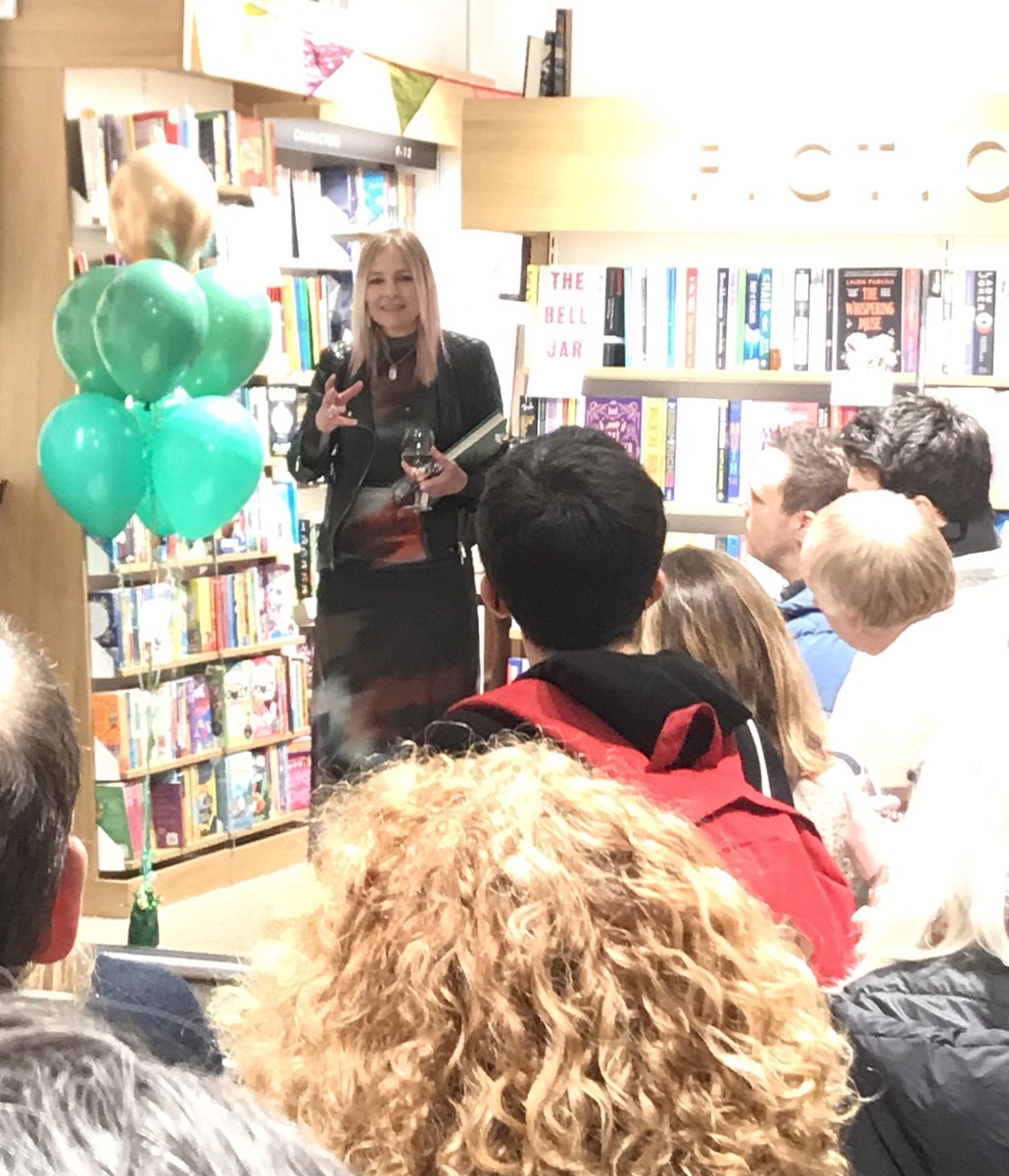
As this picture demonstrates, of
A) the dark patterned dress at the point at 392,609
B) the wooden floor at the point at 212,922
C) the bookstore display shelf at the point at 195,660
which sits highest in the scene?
the dark patterned dress at the point at 392,609

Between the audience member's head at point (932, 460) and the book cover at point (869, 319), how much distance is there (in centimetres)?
68

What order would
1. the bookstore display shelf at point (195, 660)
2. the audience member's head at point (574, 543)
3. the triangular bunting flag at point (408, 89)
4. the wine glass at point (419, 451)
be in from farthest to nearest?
the triangular bunting flag at point (408, 89) < the bookstore display shelf at point (195, 660) < the wine glass at point (419, 451) < the audience member's head at point (574, 543)

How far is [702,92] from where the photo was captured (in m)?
4.55

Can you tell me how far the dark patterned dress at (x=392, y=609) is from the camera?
13.8ft

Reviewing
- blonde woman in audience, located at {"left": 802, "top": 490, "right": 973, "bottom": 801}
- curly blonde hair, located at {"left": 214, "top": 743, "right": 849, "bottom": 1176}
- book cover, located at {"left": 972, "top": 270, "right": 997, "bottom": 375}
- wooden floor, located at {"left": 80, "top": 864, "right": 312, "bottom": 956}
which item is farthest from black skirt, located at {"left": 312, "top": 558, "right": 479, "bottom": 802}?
curly blonde hair, located at {"left": 214, "top": 743, "right": 849, "bottom": 1176}

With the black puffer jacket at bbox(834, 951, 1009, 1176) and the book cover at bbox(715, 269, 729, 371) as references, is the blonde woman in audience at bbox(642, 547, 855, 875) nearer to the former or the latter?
the black puffer jacket at bbox(834, 951, 1009, 1176)

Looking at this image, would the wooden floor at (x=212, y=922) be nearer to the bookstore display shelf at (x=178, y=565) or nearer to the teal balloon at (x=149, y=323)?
the bookstore display shelf at (x=178, y=565)

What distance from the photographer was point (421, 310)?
13.7 ft

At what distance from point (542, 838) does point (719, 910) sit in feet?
0.36

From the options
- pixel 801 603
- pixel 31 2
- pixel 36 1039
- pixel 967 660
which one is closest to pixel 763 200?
pixel 801 603

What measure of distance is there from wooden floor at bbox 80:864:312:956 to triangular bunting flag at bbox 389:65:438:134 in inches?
96.0

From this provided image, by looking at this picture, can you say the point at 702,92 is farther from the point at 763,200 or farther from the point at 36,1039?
the point at 36,1039

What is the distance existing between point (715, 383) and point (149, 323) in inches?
72.4

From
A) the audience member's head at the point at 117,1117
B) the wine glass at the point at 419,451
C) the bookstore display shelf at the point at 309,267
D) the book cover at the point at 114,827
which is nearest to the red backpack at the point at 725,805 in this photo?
the audience member's head at the point at 117,1117
